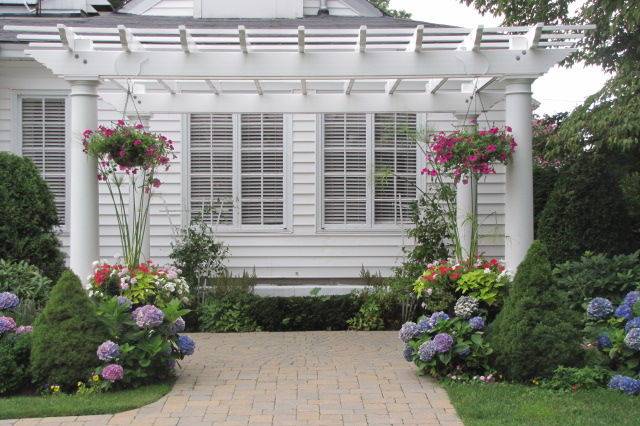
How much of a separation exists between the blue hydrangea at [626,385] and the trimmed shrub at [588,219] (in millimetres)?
3578

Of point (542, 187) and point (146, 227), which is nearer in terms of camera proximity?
point (146, 227)

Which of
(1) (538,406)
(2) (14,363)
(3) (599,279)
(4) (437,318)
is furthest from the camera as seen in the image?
(3) (599,279)

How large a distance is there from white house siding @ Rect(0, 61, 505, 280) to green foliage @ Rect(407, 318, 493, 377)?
4673 mm

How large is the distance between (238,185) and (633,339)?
6.59 m

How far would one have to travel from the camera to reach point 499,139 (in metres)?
8.12

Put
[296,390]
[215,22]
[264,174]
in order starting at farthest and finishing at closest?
[215,22] < [264,174] < [296,390]

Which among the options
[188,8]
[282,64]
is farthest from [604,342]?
[188,8]

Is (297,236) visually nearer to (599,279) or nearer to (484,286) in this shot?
(484,286)

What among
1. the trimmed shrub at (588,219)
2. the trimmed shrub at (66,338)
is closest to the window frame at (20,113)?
the trimmed shrub at (66,338)

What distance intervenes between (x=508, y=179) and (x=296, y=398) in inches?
128

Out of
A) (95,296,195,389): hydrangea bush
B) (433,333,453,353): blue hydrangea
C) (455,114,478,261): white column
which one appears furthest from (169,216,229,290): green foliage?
(433,333,453,353): blue hydrangea

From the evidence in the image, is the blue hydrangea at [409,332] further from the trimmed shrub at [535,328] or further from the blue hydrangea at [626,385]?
the blue hydrangea at [626,385]

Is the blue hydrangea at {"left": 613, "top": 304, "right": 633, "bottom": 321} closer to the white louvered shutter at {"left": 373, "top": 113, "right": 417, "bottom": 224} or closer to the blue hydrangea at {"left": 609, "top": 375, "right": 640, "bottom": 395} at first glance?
the blue hydrangea at {"left": 609, "top": 375, "right": 640, "bottom": 395}

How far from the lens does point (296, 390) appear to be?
689 centimetres
